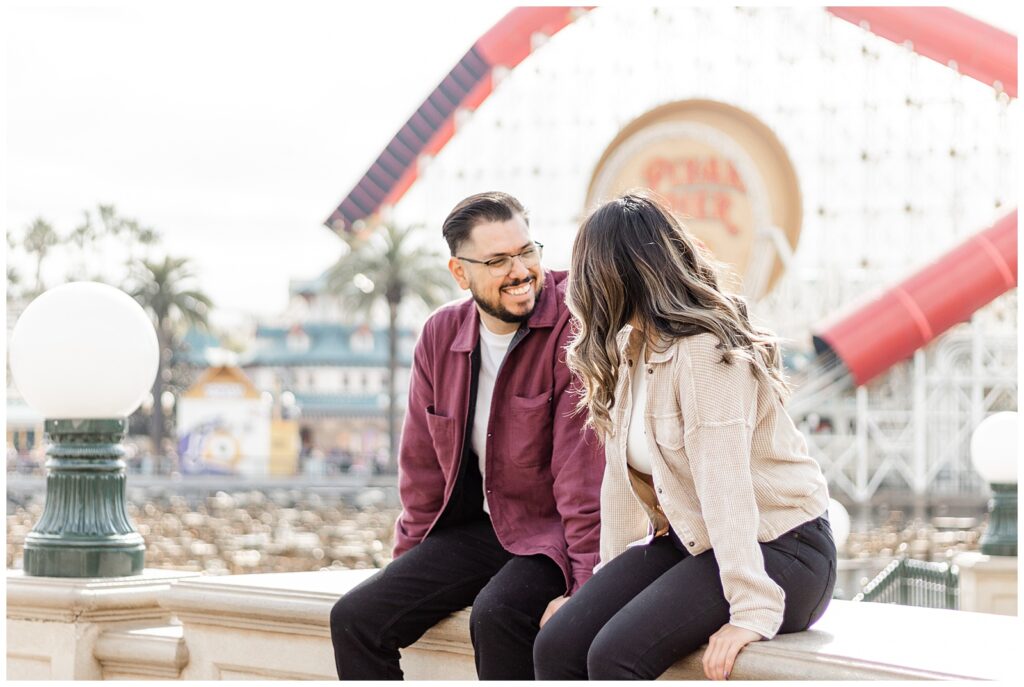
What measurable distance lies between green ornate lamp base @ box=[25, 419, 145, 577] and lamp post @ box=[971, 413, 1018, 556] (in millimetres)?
3819

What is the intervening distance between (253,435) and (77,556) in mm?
38538

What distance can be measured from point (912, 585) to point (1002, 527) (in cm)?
112

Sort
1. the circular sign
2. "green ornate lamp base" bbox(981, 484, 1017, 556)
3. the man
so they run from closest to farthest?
the man < "green ornate lamp base" bbox(981, 484, 1017, 556) < the circular sign

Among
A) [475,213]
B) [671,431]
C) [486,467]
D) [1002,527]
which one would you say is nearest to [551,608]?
[486,467]

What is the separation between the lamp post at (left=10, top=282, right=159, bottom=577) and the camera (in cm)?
434

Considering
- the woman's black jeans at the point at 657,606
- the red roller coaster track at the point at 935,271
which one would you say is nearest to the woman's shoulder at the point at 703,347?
the woman's black jeans at the point at 657,606

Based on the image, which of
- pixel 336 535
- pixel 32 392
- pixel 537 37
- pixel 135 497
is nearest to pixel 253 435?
pixel 135 497

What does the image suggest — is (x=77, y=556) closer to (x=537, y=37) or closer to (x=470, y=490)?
(x=470, y=490)

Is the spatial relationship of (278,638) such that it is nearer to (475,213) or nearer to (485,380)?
(485,380)

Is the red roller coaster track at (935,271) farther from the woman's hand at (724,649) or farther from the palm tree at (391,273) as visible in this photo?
the woman's hand at (724,649)

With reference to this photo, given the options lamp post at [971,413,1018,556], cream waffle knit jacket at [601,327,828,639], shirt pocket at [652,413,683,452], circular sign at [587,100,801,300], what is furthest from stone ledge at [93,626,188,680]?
circular sign at [587,100,801,300]

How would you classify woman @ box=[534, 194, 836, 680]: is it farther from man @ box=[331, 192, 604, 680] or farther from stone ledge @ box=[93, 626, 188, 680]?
stone ledge @ box=[93, 626, 188, 680]

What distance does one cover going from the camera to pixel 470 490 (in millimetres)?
3672

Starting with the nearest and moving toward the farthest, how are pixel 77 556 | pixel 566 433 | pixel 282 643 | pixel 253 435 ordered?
pixel 566 433 < pixel 282 643 < pixel 77 556 < pixel 253 435
